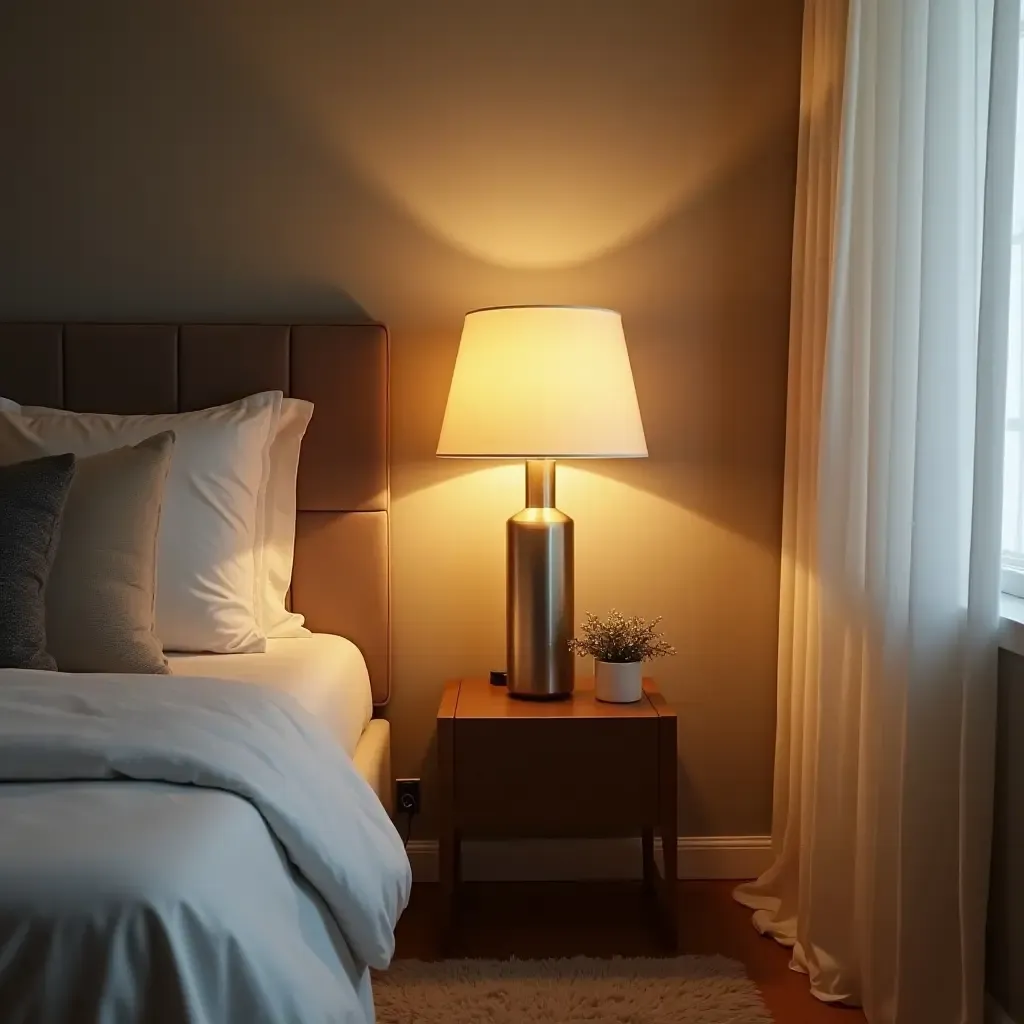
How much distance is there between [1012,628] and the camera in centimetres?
177

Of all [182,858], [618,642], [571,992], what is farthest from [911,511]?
[182,858]

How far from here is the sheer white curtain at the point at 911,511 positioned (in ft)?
5.75

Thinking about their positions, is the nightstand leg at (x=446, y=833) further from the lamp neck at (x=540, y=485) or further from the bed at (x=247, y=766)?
the lamp neck at (x=540, y=485)

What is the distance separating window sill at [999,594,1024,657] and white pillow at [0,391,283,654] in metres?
1.49

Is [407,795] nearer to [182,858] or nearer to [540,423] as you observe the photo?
[540,423]

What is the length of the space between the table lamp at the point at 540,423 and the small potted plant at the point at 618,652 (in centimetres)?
6

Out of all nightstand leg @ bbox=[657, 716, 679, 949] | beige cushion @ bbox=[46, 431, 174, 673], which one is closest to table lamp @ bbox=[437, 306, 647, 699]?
nightstand leg @ bbox=[657, 716, 679, 949]

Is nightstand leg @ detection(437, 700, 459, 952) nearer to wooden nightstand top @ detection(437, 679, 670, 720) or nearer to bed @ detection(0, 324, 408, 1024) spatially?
wooden nightstand top @ detection(437, 679, 670, 720)

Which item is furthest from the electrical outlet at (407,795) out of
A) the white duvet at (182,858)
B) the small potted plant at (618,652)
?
the white duvet at (182,858)

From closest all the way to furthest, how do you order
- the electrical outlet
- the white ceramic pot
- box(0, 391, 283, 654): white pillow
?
box(0, 391, 283, 654): white pillow
the white ceramic pot
the electrical outlet

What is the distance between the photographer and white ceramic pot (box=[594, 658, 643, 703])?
2.40m

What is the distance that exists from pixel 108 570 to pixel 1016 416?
174cm

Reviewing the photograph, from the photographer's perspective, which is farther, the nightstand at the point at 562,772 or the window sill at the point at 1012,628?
the nightstand at the point at 562,772

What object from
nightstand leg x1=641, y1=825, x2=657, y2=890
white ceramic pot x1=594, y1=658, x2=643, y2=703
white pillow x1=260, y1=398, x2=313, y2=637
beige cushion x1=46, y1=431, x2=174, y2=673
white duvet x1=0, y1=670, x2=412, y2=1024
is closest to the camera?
white duvet x1=0, y1=670, x2=412, y2=1024
